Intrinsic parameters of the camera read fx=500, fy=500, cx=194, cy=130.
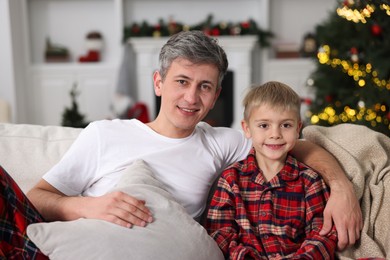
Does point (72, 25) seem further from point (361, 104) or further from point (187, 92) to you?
point (187, 92)

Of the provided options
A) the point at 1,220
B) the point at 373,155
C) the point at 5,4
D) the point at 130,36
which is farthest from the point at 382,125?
the point at 5,4

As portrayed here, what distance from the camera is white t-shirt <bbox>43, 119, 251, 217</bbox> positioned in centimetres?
169

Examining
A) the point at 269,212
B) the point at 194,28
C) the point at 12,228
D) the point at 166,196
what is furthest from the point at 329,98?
the point at 12,228

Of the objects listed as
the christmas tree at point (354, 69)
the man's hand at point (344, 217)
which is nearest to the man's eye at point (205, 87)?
the man's hand at point (344, 217)

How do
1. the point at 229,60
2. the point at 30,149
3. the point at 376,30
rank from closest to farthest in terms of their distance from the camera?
1. the point at 30,149
2. the point at 376,30
3. the point at 229,60

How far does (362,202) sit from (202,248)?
1.95ft

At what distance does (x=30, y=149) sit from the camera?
1.87 m

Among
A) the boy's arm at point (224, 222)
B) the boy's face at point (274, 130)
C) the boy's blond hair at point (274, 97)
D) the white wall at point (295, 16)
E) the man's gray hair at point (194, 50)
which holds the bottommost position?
the boy's arm at point (224, 222)

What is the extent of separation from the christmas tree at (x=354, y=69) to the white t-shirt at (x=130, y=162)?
1.81m

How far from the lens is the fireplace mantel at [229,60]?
5.79 m

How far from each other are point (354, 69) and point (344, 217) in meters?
2.36

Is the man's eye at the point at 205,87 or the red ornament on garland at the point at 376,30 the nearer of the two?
the man's eye at the point at 205,87

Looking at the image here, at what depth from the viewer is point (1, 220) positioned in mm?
1298

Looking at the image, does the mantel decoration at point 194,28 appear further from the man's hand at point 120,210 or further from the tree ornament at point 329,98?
the man's hand at point 120,210
